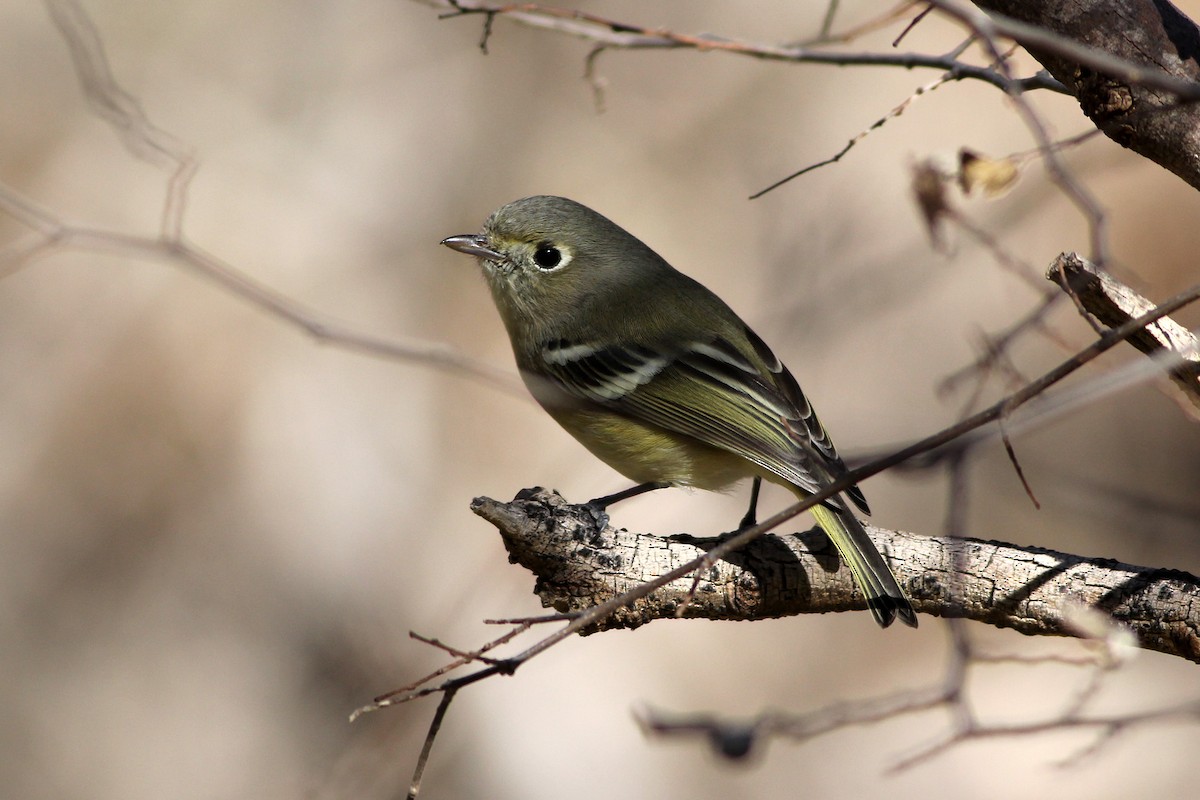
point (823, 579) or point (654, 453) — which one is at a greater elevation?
point (654, 453)

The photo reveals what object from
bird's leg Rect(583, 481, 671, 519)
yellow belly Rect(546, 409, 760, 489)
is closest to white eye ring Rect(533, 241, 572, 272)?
yellow belly Rect(546, 409, 760, 489)

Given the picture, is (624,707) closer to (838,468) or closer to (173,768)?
(173,768)

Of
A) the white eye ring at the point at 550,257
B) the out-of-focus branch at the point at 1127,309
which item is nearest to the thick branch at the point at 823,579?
the out-of-focus branch at the point at 1127,309

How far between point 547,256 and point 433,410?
6.52ft

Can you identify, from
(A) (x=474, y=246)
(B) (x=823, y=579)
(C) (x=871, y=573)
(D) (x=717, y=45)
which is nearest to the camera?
(D) (x=717, y=45)

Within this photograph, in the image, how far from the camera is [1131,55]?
222cm

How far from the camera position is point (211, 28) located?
5.55 m

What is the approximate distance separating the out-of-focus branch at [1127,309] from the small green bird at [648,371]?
77cm

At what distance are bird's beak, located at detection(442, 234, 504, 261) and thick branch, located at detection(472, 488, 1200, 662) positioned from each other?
1.53 m

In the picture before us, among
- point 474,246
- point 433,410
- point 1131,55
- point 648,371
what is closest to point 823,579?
point 648,371

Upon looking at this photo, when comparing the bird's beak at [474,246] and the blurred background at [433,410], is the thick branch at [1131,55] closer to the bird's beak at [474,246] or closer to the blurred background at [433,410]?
the bird's beak at [474,246]

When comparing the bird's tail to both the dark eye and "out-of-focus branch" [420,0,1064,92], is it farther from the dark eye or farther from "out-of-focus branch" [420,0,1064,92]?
the dark eye

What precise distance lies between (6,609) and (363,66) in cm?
316

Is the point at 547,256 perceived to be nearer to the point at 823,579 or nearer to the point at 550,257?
the point at 550,257
